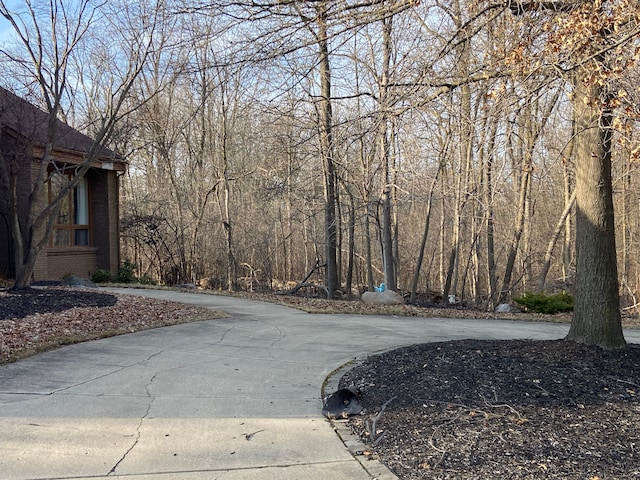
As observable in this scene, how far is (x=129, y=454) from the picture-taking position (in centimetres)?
413

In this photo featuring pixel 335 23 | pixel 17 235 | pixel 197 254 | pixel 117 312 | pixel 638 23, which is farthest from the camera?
pixel 197 254

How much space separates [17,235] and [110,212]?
710 centimetres

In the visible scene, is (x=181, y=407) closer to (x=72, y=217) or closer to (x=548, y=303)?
(x=548, y=303)

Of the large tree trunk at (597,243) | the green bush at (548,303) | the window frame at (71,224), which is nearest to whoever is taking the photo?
the large tree trunk at (597,243)

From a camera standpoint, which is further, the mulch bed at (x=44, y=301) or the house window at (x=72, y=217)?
the house window at (x=72, y=217)

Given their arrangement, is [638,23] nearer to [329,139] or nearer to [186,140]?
[329,139]

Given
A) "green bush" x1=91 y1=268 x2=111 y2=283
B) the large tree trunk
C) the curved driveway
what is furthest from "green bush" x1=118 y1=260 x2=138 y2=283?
the large tree trunk

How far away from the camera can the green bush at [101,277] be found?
18.8 metres

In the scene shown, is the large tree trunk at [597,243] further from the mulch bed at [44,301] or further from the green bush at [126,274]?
the green bush at [126,274]

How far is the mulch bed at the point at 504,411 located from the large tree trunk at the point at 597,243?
0.30 meters

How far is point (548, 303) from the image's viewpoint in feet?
50.6

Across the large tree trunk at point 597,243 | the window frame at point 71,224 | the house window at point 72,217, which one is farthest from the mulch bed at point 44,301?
the large tree trunk at point 597,243

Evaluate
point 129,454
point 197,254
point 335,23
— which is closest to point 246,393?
point 129,454

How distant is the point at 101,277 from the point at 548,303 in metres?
13.8
